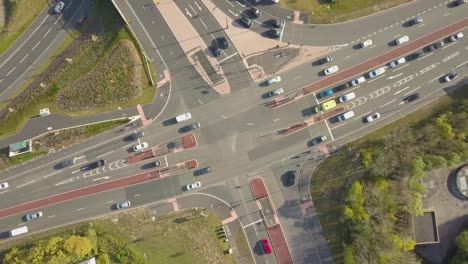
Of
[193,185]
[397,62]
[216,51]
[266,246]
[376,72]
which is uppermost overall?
[216,51]

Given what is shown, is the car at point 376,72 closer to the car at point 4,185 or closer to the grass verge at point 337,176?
the grass verge at point 337,176

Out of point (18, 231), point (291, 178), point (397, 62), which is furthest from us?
point (397, 62)

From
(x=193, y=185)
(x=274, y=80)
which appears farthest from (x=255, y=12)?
(x=193, y=185)

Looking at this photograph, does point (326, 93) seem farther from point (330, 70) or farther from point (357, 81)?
point (357, 81)

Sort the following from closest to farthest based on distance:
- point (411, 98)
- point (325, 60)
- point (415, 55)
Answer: point (411, 98) < point (415, 55) < point (325, 60)

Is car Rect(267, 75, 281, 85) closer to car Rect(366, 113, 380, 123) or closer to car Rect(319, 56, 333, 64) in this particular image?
car Rect(319, 56, 333, 64)

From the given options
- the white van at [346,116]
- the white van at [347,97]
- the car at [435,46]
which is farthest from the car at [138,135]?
the car at [435,46]

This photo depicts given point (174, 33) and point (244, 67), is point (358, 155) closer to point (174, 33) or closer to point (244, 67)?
point (244, 67)

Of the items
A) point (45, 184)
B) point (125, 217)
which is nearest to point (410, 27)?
point (125, 217)
